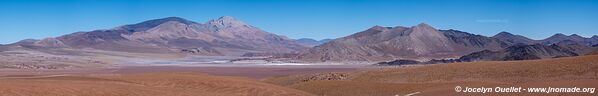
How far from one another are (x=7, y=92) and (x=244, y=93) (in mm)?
11056

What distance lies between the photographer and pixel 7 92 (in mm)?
28469

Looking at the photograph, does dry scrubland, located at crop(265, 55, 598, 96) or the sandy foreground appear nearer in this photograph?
the sandy foreground

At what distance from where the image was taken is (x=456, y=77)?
3969cm

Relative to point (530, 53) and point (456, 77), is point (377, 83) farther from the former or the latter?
point (530, 53)

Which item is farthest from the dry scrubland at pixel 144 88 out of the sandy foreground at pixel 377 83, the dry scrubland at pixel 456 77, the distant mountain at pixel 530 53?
the distant mountain at pixel 530 53

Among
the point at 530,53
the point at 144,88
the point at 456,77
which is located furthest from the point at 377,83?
the point at 530,53

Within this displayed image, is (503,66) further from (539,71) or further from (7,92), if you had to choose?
(7,92)

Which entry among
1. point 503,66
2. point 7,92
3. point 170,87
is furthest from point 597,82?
point 7,92

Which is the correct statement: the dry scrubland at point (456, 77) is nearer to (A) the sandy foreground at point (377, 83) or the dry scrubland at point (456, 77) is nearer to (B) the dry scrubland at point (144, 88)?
(A) the sandy foreground at point (377, 83)

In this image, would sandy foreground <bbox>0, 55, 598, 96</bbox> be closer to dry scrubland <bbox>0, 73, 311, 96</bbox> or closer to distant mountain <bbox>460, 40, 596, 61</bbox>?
dry scrubland <bbox>0, 73, 311, 96</bbox>

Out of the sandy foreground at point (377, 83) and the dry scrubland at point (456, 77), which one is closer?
the sandy foreground at point (377, 83)

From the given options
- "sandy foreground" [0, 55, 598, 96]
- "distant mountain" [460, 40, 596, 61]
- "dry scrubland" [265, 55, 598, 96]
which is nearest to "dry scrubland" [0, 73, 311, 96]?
"sandy foreground" [0, 55, 598, 96]

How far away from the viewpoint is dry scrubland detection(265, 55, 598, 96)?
115 ft

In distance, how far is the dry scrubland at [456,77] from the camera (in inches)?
1385
